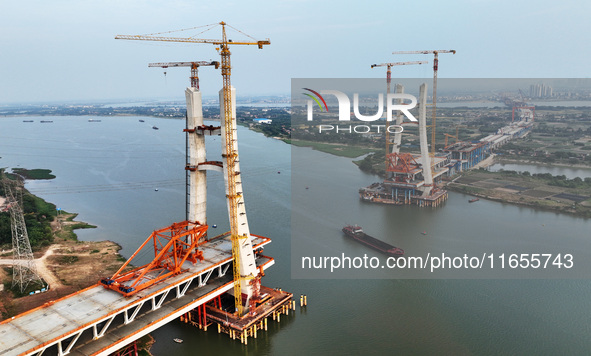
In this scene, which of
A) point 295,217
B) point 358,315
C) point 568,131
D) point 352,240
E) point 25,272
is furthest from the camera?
point 568,131

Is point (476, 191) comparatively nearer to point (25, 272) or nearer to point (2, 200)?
point (25, 272)

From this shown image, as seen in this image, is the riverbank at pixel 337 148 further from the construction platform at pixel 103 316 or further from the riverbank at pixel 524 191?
the construction platform at pixel 103 316

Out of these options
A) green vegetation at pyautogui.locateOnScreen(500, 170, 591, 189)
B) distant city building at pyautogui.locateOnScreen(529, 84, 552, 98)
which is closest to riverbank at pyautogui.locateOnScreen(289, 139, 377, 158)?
green vegetation at pyautogui.locateOnScreen(500, 170, 591, 189)

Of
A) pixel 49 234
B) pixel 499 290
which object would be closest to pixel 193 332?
pixel 499 290

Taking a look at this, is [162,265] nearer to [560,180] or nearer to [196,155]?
[196,155]

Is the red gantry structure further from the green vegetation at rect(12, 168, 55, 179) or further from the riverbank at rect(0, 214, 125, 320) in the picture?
the green vegetation at rect(12, 168, 55, 179)

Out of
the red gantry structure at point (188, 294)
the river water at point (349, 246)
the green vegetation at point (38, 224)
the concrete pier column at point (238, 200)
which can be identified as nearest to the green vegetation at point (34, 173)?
the river water at point (349, 246)
